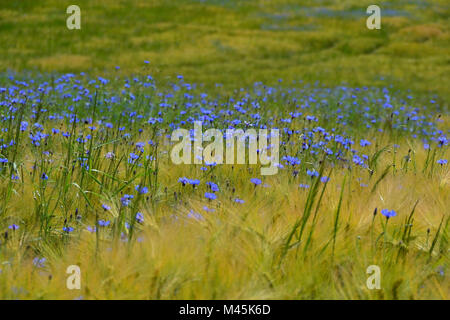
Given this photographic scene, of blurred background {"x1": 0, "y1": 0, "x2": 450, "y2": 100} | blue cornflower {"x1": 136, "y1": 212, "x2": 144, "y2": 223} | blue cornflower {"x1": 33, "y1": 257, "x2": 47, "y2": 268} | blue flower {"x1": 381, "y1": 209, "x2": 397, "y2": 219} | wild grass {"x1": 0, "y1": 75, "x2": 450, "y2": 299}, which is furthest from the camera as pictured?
blurred background {"x1": 0, "y1": 0, "x2": 450, "y2": 100}

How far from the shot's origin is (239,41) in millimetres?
30562

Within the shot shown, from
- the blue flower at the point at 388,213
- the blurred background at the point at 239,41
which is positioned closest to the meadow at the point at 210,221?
the blue flower at the point at 388,213

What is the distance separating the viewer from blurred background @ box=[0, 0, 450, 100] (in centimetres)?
2170

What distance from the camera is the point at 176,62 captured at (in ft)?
81.1

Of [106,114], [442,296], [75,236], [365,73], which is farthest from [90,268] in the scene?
[365,73]

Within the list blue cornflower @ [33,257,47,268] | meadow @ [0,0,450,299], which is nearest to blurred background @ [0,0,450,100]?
meadow @ [0,0,450,299]

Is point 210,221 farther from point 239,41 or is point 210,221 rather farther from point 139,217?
point 239,41

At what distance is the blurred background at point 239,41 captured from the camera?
2170cm

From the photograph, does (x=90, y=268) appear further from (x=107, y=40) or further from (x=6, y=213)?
(x=107, y=40)

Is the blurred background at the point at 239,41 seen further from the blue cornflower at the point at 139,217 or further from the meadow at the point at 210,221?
the blue cornflower at the point at 139,217

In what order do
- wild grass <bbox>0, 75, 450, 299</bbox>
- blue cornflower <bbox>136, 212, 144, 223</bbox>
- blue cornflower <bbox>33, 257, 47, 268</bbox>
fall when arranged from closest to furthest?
wild grass <bbox>0, 75, 450, 299</bbox>, blue cornflower <bbox>33, 257, 47, 268</bbox>, blue cornflower <bbox>136, 212, 144, 223</bbox>

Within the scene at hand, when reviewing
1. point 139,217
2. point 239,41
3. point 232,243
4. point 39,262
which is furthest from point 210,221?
point 239,41

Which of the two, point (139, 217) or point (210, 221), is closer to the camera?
point (210, 221)

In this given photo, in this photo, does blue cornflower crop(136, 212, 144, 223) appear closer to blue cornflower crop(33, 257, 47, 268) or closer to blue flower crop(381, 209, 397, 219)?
blue cornflower crop(33, 257, 47, 268)
